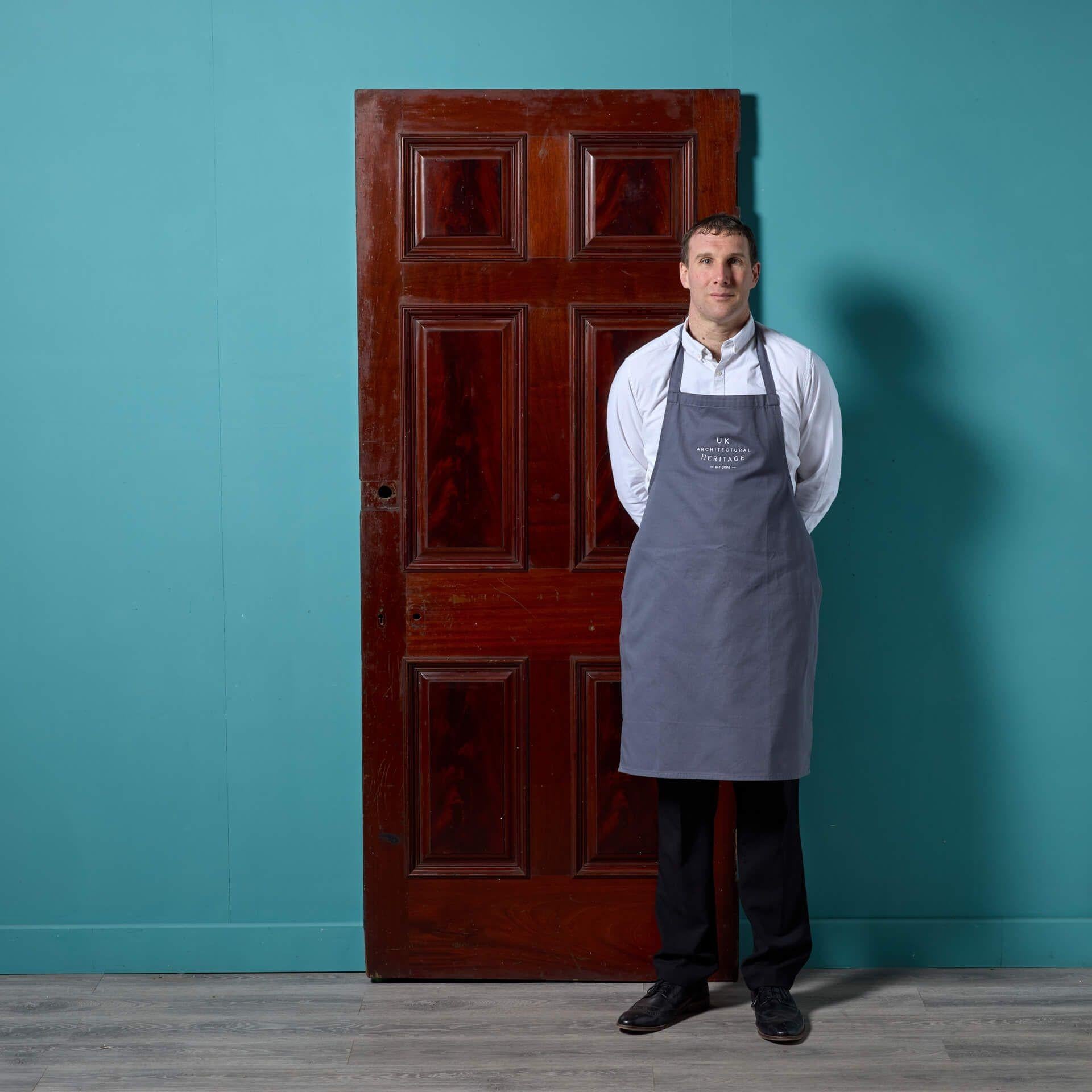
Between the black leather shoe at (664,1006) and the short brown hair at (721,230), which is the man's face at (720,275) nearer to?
the short brown hair at (721,230)

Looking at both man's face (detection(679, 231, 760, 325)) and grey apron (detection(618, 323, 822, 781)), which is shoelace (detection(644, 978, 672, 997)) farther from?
man's face (detection(679, 231, 760, 325))

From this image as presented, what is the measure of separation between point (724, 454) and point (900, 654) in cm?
73

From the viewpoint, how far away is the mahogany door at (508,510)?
2297mm

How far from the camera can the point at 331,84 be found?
2322 mm

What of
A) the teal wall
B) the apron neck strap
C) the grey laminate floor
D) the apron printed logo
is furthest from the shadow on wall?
the apron printed logo

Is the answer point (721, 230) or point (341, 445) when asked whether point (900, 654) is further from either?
point (341, 445)

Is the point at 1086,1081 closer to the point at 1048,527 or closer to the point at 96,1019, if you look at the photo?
the point at 1048,527

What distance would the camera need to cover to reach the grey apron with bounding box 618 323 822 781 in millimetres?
2059

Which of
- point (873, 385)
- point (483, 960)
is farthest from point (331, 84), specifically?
point (483, 960)

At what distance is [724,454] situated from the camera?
2066 millimetres

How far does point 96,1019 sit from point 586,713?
4.00ft

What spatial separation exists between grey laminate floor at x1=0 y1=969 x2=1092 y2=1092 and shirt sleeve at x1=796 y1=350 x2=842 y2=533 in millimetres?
1043

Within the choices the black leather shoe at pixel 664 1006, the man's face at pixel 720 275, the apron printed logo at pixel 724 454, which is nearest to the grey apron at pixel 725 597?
the apron printed logo at pixel 724 454

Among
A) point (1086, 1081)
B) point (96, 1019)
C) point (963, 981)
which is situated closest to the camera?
point (1086, 1081)
